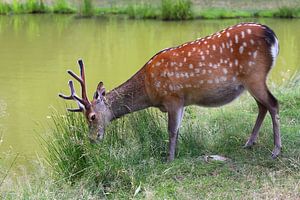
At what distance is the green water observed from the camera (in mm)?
9258

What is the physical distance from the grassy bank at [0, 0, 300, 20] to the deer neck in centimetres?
1573

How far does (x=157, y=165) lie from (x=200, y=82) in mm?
877

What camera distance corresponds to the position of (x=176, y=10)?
71.6ft

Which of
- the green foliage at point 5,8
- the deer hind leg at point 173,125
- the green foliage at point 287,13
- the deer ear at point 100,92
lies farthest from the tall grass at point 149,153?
the green foliage at point 5,8

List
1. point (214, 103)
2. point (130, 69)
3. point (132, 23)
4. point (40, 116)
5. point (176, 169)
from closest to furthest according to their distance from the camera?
1. point (176, 169)
2. point (214, 103)
3. point (40, 116)
4. point (130, 69)
5. point (132, 23)

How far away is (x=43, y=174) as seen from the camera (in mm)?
6027

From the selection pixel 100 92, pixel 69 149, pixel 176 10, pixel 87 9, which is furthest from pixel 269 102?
pixel 87 9

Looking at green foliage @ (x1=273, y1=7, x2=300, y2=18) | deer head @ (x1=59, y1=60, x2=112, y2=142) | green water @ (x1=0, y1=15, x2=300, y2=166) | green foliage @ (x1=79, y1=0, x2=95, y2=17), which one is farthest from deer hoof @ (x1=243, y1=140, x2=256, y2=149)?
green foliage @ (x1=79, y1=0, x2=95, y2=17)

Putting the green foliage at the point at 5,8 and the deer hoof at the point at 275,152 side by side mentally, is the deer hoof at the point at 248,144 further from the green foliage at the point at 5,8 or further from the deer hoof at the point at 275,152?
the green foliage at the point at 5,8

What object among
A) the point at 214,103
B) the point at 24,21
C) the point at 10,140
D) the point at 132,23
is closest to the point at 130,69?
the point at 10,140

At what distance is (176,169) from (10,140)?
322cm

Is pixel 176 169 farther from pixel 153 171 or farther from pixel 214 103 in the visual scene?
pixel 214 103

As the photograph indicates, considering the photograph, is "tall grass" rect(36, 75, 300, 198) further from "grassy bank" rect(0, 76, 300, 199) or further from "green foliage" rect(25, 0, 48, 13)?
"green foliage" rect(25, 0, 48, 13)

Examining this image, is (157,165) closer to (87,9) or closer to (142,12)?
(142,12)
